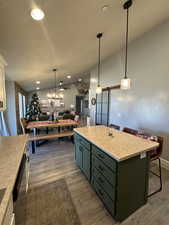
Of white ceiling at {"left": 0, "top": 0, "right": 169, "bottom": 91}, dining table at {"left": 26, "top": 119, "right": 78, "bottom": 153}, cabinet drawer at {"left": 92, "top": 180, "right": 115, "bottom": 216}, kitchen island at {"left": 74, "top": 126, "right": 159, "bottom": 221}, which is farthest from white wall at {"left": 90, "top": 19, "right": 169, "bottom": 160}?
dining table at {"left": 26, "top": 119, "right": 78, "bottom": 153}

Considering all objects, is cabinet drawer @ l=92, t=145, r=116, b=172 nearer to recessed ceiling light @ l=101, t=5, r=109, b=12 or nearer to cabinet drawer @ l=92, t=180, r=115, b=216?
cabinet drawer @ l=92, t=180, r=115, b=216

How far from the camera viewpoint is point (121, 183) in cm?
140

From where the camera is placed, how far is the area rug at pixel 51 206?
4.99 feet

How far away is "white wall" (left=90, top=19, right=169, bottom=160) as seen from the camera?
283cm

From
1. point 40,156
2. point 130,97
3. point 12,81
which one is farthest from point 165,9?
point 12,81

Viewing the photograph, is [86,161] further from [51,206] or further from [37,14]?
[37,14]

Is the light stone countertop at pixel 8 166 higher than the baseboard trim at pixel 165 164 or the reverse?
higher

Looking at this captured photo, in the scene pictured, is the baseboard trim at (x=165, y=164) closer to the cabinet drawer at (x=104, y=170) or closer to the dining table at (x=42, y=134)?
the cabinet drawer at (x=104, y=170)

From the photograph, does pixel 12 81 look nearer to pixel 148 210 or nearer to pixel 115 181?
pixel 115 181

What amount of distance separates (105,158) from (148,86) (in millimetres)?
2672

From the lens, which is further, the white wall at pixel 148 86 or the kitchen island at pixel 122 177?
the white wall at pixel 148 86

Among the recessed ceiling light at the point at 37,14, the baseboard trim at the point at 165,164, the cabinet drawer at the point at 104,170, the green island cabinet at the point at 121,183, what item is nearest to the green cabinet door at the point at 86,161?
the cabinet drawer at the point at 104,170

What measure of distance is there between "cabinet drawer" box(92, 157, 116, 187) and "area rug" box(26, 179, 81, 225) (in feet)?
2.25

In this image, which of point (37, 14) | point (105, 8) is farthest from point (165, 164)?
point (37, 14)
